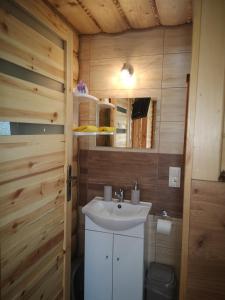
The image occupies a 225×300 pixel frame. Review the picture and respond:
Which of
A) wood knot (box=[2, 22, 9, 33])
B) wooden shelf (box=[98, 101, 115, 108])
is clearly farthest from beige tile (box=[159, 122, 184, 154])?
wood knot (box=[2, 22, 9, 33])

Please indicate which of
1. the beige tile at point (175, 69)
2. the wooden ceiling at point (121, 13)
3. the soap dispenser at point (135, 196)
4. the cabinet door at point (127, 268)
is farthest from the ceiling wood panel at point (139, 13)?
the cabinet door at point (127, 268)

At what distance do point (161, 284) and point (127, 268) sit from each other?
29 centimetres

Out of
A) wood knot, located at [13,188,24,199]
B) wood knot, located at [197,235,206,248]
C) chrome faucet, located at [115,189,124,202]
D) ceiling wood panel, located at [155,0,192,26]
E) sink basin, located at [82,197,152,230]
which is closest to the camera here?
wood knot, located at [13,188,24,199]

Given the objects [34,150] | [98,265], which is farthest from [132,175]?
[34,150]

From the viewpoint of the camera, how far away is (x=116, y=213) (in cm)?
202

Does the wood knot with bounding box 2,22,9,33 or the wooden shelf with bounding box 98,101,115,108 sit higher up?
the wood knot with bounding box 2,22,9,33

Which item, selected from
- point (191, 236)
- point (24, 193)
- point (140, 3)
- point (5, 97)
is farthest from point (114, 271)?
point (140, 3)

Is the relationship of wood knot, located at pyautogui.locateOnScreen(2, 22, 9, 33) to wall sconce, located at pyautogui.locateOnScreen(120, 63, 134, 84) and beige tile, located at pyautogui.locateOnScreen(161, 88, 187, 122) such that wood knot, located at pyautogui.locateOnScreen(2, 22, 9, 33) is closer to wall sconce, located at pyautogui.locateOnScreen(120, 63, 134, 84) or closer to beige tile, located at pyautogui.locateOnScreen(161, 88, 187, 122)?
wall sconce, located at pyautogui.locateOnScreen(120, 63, 134, 84)

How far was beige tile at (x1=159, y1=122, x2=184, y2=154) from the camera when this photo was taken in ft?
6.34

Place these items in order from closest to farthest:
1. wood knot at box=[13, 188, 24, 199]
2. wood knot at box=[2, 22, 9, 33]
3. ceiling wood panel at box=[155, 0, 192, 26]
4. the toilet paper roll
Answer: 1. wood knot at box=[2, 22, 9, 33]
2. wood knot at box=[13, 188, 24, 199]
3. ceiling wood panel at box=[155, 0, 192, 26]
4. the toilet paper roll

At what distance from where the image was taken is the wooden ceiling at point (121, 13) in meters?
1.61

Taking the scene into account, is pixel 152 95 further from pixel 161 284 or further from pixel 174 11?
pixel 161 284

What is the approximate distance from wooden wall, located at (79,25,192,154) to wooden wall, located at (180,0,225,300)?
26.7 inches

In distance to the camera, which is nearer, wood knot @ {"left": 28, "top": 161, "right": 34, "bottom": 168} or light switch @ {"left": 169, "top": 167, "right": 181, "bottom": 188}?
wood knot @ {"left": 28, "top": 161, "right": 34, "bottom": 168}
